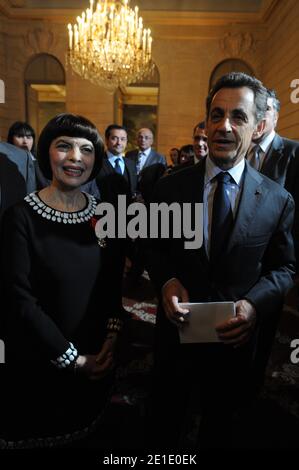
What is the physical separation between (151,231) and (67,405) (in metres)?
0.84

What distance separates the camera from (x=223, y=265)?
1363mm

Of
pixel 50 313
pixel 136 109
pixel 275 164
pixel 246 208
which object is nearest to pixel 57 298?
pixel 50 313

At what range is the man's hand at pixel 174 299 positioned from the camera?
1.29 m

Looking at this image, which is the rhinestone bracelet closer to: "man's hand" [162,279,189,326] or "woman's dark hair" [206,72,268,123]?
"man's hand" [162,279,189,326]

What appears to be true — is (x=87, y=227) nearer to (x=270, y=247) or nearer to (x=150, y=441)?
(x=270, y=247)

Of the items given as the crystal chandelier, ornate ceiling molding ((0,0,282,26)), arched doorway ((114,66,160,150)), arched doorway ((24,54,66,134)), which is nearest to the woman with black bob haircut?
the crystal chandelier

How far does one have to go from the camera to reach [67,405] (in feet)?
4.65

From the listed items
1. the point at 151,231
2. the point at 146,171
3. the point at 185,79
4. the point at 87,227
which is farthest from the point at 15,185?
the point at 185,79

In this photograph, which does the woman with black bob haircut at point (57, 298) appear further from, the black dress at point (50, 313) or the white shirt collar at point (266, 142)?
the white shirt collar at point (266, 142)

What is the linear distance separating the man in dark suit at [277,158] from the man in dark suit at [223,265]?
3.54ft

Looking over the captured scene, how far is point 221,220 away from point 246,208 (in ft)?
0.37

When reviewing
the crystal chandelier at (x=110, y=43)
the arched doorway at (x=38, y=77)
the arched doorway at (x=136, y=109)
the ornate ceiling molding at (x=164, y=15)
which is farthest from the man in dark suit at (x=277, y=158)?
the arched doorway at (x=136, y=109)

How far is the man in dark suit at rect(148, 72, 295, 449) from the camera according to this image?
1316 mm

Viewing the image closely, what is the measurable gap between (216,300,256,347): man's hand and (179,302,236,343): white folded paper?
0.02m
